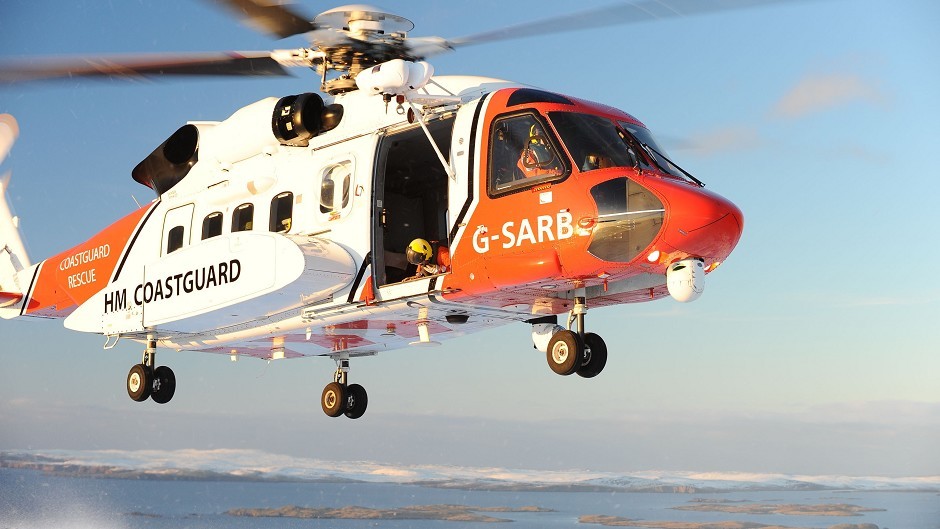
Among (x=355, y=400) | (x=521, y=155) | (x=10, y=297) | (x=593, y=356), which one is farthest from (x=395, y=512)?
(x=521, y=155)

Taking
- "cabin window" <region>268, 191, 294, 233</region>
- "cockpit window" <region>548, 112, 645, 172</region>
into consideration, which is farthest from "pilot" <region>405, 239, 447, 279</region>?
"cabin window" <region>268, 191, 294, 233</region>

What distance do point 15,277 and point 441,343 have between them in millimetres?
6714

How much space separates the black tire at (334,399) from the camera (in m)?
13.8

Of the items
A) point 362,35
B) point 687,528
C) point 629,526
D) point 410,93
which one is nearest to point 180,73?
point 362,35

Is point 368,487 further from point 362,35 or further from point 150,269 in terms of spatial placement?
point 362,35

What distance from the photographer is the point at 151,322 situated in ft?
37.4

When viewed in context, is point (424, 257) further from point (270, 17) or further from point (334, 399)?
point (334, 399)

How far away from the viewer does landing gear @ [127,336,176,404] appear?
41.3 feet

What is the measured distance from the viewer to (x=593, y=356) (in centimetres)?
905

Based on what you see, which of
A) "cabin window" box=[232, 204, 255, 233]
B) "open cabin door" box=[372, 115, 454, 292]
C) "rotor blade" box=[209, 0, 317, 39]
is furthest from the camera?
"cabin window" box=[232, 204, 255, 233]

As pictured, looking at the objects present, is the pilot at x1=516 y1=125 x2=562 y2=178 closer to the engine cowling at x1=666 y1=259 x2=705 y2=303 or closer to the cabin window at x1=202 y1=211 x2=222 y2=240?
the engine cowling at x1=666 y1=259 x2=705 y2=303

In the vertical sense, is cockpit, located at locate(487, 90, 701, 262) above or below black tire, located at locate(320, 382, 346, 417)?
above

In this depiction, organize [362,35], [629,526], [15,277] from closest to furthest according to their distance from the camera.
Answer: [362,35] → [15,277] → [629,526]

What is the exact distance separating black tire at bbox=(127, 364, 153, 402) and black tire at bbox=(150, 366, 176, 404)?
0.29ft
